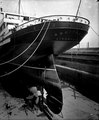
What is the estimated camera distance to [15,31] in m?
5.96

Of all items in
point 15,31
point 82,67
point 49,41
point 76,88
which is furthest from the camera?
point 82,67

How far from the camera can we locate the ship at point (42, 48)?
4.89 metres

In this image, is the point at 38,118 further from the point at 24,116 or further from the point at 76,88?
the point at 76,88

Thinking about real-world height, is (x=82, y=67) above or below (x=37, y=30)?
below

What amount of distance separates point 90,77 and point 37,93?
3697 mm

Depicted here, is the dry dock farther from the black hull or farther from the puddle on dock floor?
the black hull

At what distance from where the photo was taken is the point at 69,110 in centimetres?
496

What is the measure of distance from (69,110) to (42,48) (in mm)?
3453

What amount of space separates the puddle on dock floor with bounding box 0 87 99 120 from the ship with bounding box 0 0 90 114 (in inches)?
20.3

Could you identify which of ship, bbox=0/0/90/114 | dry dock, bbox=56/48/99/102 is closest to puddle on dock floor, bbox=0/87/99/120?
ship, bbox=0/0/90/114

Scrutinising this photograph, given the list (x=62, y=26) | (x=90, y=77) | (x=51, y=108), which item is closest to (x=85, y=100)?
(x=90, y=77)

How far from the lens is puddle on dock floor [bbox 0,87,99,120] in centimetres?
438

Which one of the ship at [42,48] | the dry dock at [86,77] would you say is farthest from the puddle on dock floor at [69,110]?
the dry dock at [86,77]

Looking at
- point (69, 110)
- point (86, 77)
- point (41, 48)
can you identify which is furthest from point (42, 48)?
point (86, 77)
